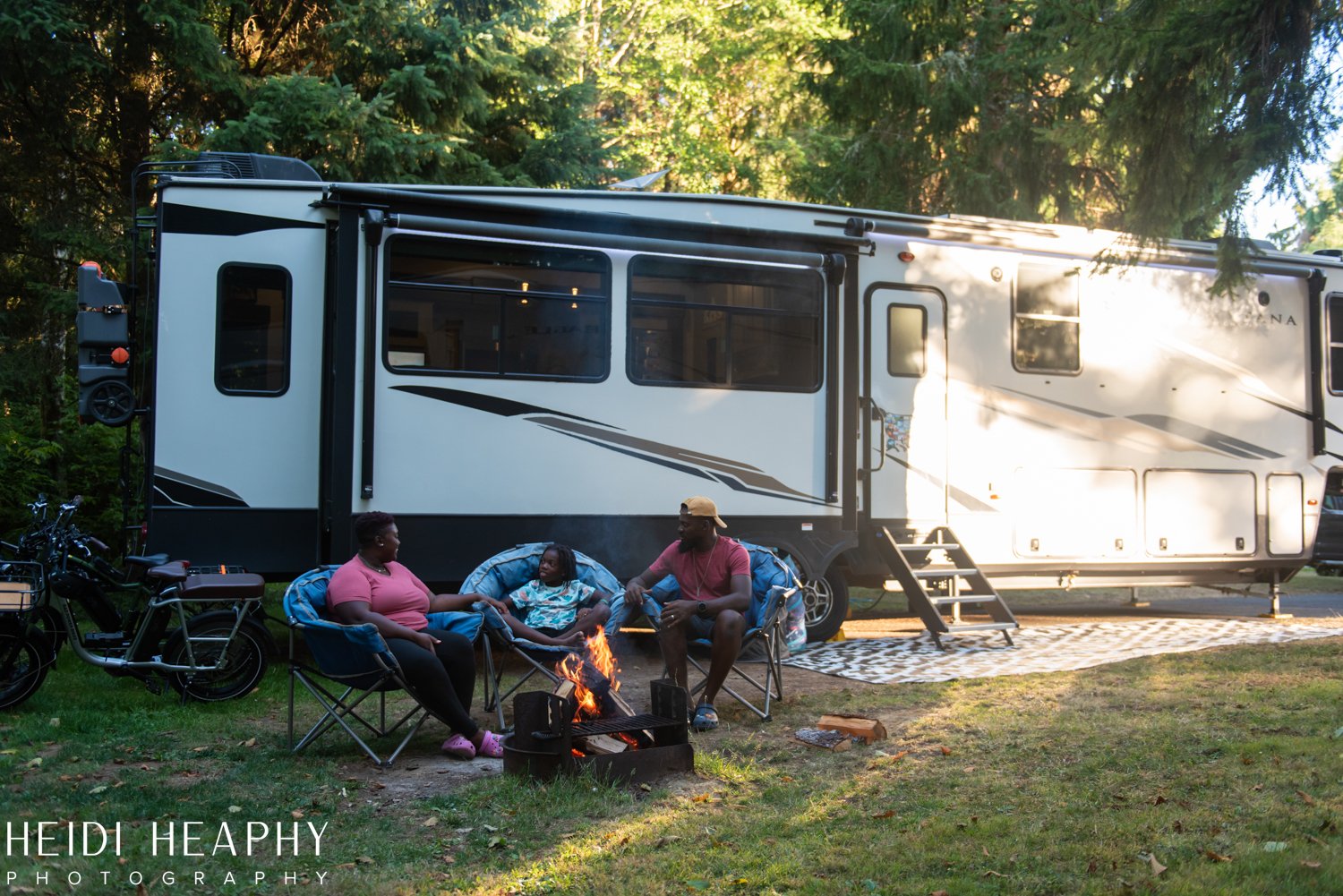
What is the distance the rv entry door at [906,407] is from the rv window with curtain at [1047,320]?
0.76 metres

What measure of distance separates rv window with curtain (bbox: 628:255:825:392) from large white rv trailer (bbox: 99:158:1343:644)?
2 cm

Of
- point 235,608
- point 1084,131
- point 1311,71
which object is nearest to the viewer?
point 235,608

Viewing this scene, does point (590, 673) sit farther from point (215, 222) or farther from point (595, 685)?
point (215, 222)

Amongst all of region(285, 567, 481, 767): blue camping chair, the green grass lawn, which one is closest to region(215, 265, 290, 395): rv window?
the green grass lawn

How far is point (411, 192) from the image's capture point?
25.8 ft

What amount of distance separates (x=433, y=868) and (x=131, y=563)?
3908mm

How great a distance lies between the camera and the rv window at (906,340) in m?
9.52

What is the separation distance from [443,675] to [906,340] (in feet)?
17.4

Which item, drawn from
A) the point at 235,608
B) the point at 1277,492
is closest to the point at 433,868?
the point at 235,608

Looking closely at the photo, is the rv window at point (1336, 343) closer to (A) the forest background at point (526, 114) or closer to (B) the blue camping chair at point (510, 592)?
(A) the forest background at point (526, 114)

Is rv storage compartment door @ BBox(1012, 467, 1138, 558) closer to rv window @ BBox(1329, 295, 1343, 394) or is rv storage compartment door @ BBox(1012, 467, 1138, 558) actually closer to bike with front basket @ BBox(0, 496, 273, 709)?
rv window @ BBox(1329, 295, 1343, 394)

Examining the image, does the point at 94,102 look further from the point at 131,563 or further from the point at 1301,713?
the point at 1301,713

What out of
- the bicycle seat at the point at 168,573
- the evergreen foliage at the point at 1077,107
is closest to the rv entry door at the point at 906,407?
the evergreen foliage at the point at 1077,107

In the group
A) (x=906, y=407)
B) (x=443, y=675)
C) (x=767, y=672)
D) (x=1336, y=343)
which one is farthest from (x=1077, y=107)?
(x=443, y=675)
